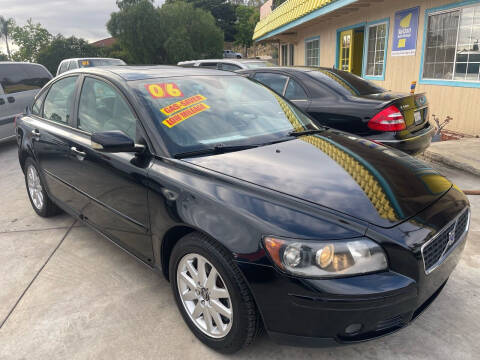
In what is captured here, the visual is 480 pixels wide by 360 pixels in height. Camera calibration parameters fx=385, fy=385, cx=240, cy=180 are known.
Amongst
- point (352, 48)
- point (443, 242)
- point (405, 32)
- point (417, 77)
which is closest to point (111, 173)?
point (443, 242)

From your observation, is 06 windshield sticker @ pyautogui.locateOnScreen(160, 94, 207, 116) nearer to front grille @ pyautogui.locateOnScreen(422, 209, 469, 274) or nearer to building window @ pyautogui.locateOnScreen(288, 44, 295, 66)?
front grille @ pyautogui.locateOnScreen(422, 209, 469, 274)

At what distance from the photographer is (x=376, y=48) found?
10.4m

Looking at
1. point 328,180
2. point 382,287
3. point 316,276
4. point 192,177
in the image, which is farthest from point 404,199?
point 192,177

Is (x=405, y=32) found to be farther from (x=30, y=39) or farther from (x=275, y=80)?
(x=30, y=39)

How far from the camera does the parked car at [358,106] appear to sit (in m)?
4.41

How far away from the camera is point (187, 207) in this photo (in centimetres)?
213

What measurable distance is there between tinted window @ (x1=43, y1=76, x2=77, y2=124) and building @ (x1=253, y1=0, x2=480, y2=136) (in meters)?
6.95

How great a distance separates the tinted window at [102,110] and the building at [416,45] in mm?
6845

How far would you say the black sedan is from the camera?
1776mm

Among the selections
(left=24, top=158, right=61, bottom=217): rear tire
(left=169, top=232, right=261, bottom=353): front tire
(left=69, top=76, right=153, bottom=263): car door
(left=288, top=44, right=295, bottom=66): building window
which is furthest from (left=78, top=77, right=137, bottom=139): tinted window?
(left=288, top=44, right=295, bottom=66): building window

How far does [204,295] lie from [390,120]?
3.20 meters

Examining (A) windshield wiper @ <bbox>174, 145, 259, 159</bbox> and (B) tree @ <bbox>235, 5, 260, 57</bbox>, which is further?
(B) tree @ <bbox>235, 5, 260, 57</bbox>

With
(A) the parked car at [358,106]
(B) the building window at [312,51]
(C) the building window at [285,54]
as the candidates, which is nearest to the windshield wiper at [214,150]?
(A) the parked car at [358,106]

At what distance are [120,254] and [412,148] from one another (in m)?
3.39
